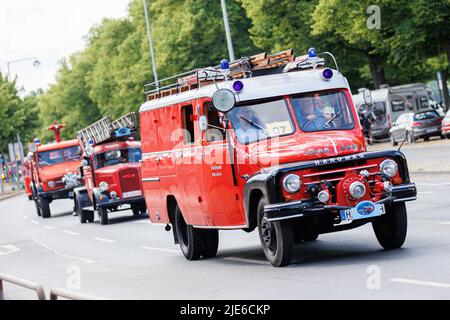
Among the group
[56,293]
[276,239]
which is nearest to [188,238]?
[276,239]

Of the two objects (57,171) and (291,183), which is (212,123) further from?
(57,171)

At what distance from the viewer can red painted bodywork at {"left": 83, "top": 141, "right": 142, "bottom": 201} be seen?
3180 cm

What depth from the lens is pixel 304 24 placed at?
6262cm

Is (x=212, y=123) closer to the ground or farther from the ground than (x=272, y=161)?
farther from the ground

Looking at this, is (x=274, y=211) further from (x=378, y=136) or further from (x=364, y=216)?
(x=378, y=136)

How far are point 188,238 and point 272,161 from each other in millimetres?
3414

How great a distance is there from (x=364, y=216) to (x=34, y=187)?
31.9m

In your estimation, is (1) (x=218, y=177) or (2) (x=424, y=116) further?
(2) (x=424, y=116)

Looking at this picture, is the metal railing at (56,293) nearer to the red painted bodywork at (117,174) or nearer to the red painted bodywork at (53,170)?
the red painted bodywork at (117,174)

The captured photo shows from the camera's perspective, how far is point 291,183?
13.4 metres

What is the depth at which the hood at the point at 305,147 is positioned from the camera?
558 inches

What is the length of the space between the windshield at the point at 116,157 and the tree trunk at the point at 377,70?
111 feet

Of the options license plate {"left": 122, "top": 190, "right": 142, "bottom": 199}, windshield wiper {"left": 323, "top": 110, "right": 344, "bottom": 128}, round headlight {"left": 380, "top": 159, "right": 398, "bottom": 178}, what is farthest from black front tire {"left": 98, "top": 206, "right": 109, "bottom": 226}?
round headlight {"left": 380, "top": 159, "right": 398, "bottom": 178}
